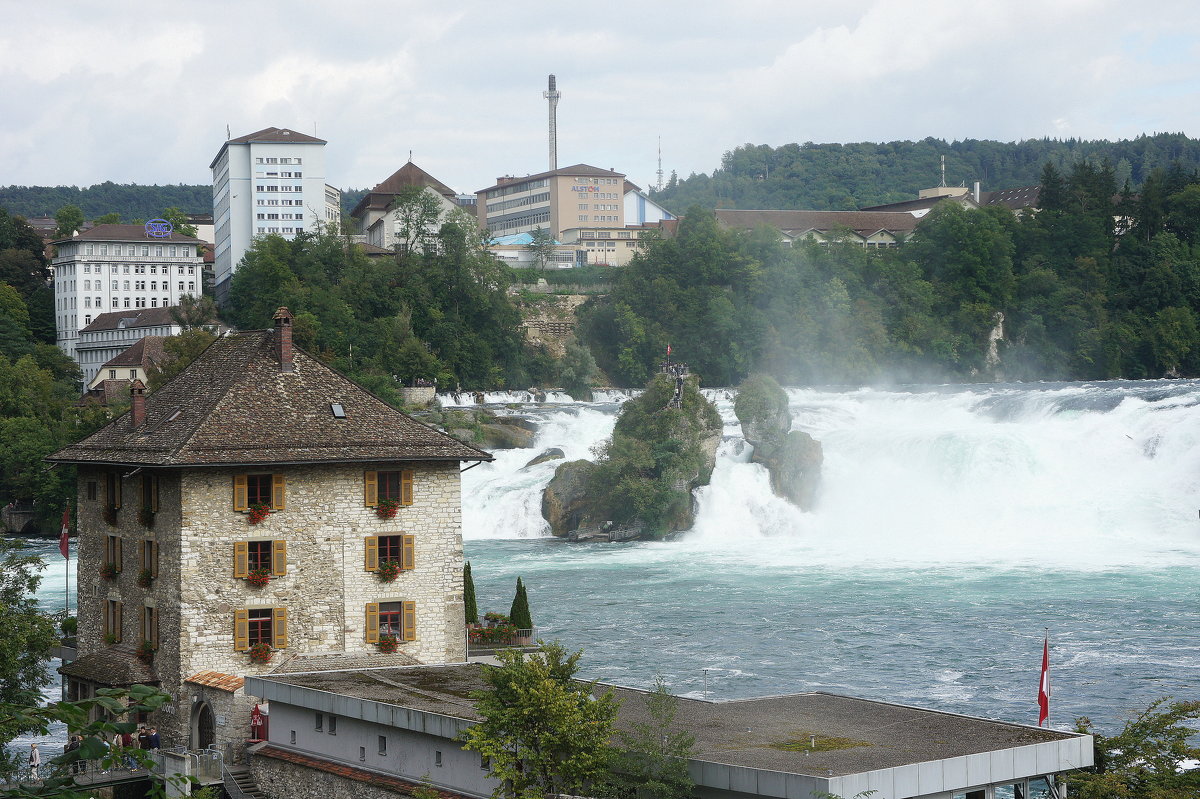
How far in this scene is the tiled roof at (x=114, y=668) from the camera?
29234 millimetres

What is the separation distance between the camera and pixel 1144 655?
38906 millimetres

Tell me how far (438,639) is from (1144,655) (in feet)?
64.0

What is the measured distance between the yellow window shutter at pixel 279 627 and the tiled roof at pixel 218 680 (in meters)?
1.05

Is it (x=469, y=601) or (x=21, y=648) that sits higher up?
(x=21, y=648)

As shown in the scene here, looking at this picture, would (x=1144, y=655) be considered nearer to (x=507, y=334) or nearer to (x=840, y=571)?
(x=840, y=571)

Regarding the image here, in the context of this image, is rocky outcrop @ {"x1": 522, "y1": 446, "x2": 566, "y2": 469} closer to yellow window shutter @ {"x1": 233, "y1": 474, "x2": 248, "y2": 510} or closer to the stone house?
the stone house

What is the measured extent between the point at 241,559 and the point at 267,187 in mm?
99012

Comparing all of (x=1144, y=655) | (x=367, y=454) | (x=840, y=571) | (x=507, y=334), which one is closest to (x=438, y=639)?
(x=367, y=454)

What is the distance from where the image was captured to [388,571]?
97.7ft

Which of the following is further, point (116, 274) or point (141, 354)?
point (116, 274)

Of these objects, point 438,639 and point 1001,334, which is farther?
point 1001,334

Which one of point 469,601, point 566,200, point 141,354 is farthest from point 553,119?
point 469,601

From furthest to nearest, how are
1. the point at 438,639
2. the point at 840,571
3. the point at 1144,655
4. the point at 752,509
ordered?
the point at 752,509
the point at 840,571
the point at 1144,655
the point at 438,639

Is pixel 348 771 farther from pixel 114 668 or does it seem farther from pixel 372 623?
pixel 114 668
